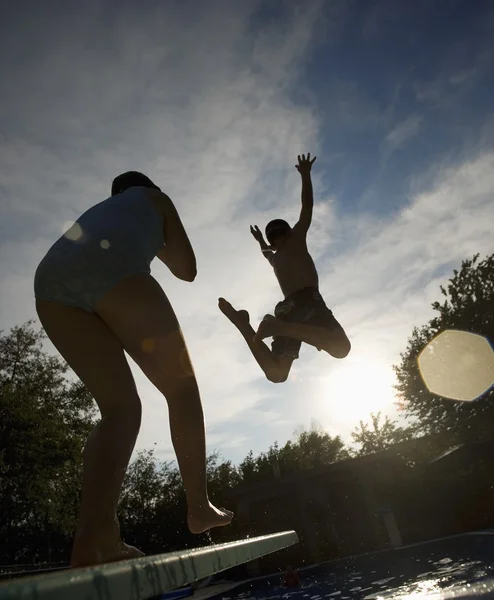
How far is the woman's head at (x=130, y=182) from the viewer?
1.94m

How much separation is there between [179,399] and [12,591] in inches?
40.6

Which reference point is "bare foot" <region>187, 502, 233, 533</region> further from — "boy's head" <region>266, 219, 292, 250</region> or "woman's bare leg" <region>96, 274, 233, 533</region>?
"boy's head" <region>266, 219, 292, 250</region>

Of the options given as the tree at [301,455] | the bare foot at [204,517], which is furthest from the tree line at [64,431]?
the bare foot at [204,517]

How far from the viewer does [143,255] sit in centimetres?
149

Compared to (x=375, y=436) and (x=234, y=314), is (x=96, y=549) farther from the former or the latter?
(x=375, y=436)

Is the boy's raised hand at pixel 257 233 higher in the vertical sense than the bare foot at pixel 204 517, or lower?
higher

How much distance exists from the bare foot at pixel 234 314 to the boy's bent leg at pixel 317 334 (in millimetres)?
364

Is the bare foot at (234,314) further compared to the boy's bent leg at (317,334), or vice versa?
the bare foot at (234,314)

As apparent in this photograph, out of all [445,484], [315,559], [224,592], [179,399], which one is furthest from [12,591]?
[445,484]

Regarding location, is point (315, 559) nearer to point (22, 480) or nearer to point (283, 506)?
point (283, 506)

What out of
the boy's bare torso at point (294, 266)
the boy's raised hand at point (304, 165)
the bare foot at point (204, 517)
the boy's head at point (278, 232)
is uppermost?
the boy's raised hand at point (304, 165)

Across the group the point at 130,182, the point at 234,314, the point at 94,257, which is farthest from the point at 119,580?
the point at 234,314

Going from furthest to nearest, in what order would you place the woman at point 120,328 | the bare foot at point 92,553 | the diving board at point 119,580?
the woman at point 120,328, the bare foot at point 92,553, the diving board at point 119,580

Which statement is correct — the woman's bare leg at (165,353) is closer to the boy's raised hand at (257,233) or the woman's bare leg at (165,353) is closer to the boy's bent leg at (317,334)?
the boy's bent leg at (317,334)
